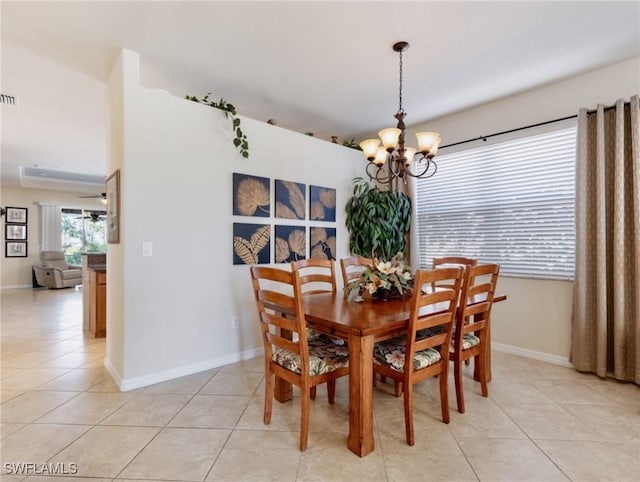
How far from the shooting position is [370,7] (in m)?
2.14

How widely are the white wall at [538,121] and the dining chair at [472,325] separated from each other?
112 centimetres

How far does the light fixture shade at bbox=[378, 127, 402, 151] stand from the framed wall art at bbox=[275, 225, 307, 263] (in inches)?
64.9

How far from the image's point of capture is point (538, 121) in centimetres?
327

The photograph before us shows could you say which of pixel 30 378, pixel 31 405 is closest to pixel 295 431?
pixel 31 405

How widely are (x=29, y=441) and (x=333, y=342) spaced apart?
75.9 inches

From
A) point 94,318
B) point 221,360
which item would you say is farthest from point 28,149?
point 221,360

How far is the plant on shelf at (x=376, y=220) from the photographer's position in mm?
4066

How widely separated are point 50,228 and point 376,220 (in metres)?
9.19

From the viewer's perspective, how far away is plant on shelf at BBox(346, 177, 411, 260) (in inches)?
160

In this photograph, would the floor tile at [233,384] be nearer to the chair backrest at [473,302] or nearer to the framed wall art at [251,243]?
the framed wall art at [251,243]

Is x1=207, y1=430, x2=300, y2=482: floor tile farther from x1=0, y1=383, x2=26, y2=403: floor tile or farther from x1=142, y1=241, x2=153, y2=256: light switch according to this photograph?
x1=0, y1=383, x2=26, y2=403: floor tile

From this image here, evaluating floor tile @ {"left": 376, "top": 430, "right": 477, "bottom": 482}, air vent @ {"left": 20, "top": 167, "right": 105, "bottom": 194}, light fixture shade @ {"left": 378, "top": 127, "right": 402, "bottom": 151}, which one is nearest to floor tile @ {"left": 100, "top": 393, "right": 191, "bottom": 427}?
floor tile @ {"left": 376, "top": 430, "right": 477, "bottom": 482}

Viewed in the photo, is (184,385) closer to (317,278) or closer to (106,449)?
(106,449)

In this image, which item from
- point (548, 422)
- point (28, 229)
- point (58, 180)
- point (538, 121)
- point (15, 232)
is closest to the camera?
point (548, 422)
